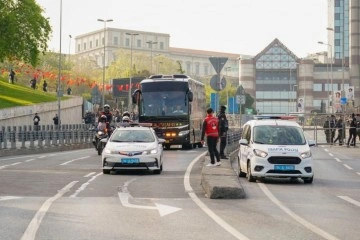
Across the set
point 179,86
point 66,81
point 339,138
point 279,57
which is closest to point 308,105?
point 279,57

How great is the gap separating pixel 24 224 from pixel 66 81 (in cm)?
11399

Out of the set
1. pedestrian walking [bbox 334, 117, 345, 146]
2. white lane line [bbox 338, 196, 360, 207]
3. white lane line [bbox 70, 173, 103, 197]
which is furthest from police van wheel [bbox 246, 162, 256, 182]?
pedestrian walking [bbox 334, 117, 345, 146]

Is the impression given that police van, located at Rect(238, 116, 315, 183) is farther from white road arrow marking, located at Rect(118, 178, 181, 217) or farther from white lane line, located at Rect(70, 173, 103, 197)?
white road arrow marking, located at Rect(118, 178, 181, 217)

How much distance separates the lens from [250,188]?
1944 centimetres

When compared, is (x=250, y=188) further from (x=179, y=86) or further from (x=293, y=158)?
(x=179, y=86)

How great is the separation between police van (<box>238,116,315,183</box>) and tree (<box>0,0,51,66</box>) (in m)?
37.6

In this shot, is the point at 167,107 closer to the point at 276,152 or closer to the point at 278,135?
the point at 278,135

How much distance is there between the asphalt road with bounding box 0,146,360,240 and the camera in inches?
440

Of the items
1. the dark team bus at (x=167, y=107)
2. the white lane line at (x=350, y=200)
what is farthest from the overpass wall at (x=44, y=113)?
the white lane line at (x=350, y=200)

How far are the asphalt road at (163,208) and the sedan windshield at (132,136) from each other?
103cm

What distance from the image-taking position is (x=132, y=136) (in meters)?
25.0

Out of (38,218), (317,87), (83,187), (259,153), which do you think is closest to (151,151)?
(259,153)

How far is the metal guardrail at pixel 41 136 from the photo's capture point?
39.3 metres

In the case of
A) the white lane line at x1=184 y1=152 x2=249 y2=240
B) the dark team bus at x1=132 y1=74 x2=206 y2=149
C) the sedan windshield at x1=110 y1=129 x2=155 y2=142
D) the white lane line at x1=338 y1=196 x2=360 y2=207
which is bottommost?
the white lane line at x1=338 y1=196 x2=360 y2=207
